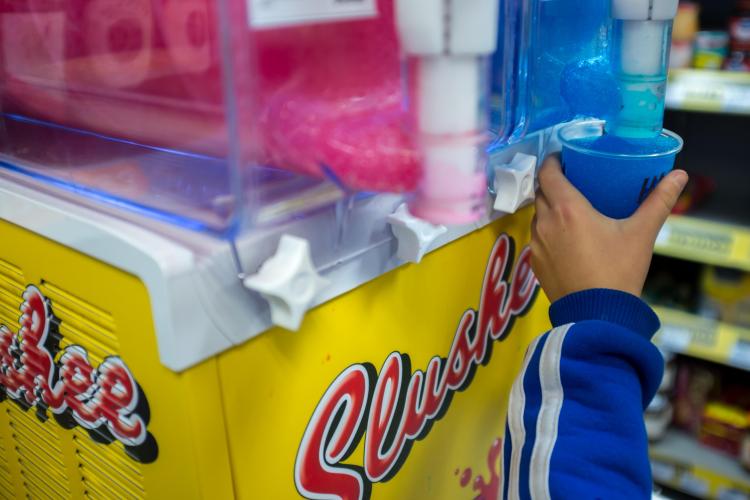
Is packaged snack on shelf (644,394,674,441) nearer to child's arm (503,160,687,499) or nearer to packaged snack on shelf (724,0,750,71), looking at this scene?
packaged snack on shelf (724,0,750,71)

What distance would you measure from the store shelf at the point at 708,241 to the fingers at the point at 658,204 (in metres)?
1.04

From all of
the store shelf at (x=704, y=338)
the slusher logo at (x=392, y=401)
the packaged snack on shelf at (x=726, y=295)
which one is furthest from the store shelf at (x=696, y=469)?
the slusher logo at (x=392, y=401)

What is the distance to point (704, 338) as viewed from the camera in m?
1.61

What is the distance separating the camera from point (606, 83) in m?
0.57

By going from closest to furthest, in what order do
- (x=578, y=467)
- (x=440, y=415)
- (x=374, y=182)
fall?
1. (x=374, y=182)
2. (x=578, y=467)
3. (x=440, y=415)

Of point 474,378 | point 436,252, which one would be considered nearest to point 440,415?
point 474,378

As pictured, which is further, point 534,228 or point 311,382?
point 534,228

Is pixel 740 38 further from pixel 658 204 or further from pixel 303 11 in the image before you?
pixel 303 11

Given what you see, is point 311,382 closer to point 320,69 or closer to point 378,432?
point 378,432

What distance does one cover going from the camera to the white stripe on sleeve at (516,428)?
1.75 feet

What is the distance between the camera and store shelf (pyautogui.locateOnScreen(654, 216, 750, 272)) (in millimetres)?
1471

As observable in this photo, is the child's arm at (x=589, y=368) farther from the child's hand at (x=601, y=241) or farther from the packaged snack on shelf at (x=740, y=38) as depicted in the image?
the packaged snack on shelf at (x=740, y=38)

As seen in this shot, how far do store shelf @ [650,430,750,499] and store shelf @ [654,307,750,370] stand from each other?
0.27m

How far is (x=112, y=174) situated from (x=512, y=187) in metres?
0.34
